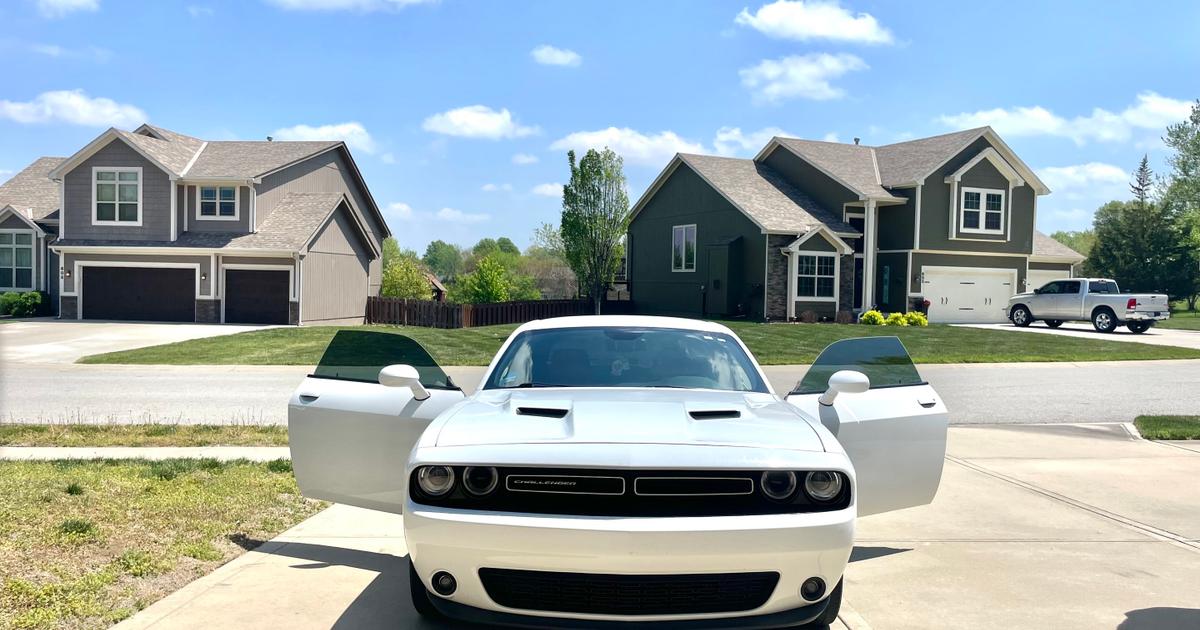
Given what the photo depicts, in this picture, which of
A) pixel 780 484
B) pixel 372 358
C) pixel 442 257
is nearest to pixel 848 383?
pixel 780 484

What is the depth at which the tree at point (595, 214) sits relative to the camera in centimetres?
4038

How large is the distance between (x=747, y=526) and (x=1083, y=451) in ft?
25.3

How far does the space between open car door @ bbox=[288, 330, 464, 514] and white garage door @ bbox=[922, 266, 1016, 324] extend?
33158 millimetres

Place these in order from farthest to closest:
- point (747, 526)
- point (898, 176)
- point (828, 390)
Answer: point (898, 176)
point (828, 390)
point (747, 526)

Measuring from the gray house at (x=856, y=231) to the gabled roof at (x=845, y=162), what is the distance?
84 mm

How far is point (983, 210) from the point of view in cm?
3616

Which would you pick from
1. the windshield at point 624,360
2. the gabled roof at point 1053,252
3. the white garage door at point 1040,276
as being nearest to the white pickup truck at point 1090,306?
the white garage door at point 1040,276

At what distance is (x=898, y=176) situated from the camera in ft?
118

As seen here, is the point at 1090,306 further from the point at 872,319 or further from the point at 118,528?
the point at 118,528

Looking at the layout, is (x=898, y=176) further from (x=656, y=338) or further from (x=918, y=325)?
(x=656, y=338)

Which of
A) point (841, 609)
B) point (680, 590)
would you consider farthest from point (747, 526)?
point (841, 609)

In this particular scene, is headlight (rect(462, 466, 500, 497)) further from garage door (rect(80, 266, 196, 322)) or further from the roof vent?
garage door (rect(80, 266, 196, 322))

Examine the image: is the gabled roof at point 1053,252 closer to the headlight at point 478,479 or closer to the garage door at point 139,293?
the garage door at point 139,293

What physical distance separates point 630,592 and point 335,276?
3189cm
